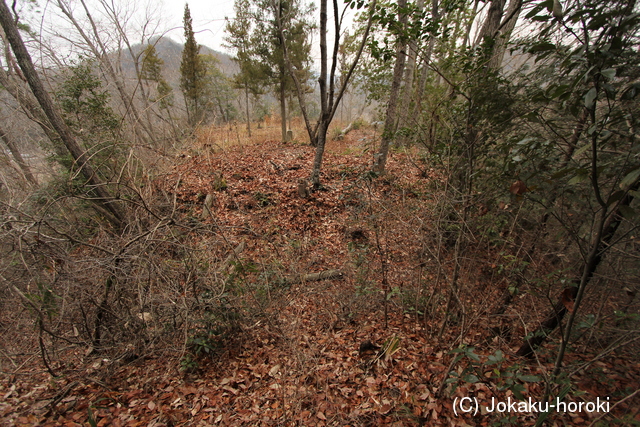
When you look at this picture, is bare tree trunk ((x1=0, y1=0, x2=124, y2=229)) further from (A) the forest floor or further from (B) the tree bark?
(B) the tree bark

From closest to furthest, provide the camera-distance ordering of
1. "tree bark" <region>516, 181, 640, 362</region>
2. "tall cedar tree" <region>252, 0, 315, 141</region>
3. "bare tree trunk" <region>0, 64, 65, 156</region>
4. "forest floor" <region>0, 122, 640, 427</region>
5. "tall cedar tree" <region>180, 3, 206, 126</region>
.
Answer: "tree bark" <region>516, 181, 640, 362</region> < "forest floor" <region>0, 122, 640, 427</region> < "bare tree trunk" <region>0, 64, 65, 156</region> < "tall cedar tree" <region>252, 0, 315, 141</region> < "tall cedar tree" <region>180, 3, 206, 126</region>

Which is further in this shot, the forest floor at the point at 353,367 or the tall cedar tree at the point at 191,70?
the tall cedar tree at the point at 191,70

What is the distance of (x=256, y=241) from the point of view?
203 inches

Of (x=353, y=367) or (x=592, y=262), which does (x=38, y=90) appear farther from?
(x=592, y=262)

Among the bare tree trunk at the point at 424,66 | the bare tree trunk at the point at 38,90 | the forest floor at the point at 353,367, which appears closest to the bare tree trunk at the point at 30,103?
the bare tree trunk at the point at 38,90

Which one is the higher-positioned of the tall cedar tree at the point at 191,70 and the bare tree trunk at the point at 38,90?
the tall cedar tree at the point at 191,70

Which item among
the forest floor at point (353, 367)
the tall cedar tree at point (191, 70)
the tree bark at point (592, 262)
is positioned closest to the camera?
the tree bark at point (592, 262)

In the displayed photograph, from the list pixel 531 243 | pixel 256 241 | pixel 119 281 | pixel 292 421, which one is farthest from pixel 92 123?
pixel 531 243

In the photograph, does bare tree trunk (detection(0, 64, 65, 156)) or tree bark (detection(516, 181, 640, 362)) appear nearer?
tree bark (detection(516, 181, 640, 362))

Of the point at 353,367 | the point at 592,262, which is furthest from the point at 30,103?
the point at 592,262

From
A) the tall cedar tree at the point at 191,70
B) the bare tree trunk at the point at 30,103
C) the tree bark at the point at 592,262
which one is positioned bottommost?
the tree bark at the point at 592,262

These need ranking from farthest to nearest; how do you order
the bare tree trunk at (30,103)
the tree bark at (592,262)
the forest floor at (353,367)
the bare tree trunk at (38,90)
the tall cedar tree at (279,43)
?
1. the tall cedar tree at (279,43)
2. the bare tree trunk at (30,103)
3. the bare tree trunk at (38,90)
4. the forest floor at (353,367)
5. the tree bark at (592,262)

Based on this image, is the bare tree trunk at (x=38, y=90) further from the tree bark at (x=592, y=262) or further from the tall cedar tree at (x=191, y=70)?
the tall cedar tree at (x=191, y=70)

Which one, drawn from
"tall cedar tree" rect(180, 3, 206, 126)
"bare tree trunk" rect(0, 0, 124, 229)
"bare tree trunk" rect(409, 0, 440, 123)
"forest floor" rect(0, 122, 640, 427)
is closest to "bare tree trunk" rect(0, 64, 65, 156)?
"bare tree trunk" rect(0, 0, 124, 229)
